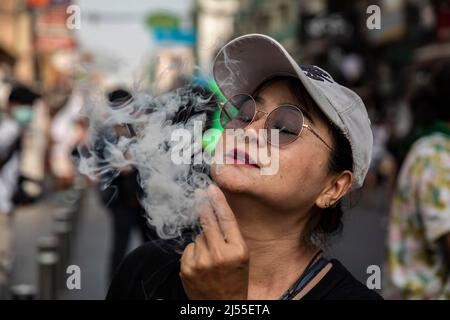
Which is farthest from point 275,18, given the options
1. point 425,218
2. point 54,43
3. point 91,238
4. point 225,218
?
point 225,218

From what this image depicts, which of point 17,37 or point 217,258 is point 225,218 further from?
point 17,37

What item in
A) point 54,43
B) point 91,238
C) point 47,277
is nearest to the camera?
point 47,277

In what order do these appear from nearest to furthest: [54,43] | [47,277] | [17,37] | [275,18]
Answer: [47,277]
[54,43]
[17,37]
[275,18]

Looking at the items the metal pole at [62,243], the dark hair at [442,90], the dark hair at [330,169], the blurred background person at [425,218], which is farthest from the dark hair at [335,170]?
the metal pole at [62,243]

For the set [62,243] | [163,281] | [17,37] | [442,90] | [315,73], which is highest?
[315,73]

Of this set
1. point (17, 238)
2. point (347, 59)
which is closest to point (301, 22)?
point (347, 59)

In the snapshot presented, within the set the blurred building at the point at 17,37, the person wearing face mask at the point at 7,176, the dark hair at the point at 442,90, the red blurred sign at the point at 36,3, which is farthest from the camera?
the blurred building at the point at 17,37

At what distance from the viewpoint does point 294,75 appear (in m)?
2.03

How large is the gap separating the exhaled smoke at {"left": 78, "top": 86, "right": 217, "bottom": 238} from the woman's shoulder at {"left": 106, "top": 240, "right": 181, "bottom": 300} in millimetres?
81

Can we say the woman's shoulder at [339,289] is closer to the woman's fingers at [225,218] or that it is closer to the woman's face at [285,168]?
the woman's face at [285,168]

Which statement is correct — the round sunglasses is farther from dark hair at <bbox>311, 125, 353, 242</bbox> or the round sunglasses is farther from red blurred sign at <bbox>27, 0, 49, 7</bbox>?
red blurred sign at <bbox>27, 0, 49, 7</bbox>

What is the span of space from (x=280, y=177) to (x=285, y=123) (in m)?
0.14

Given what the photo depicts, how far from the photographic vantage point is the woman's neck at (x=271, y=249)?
6.71 ft
